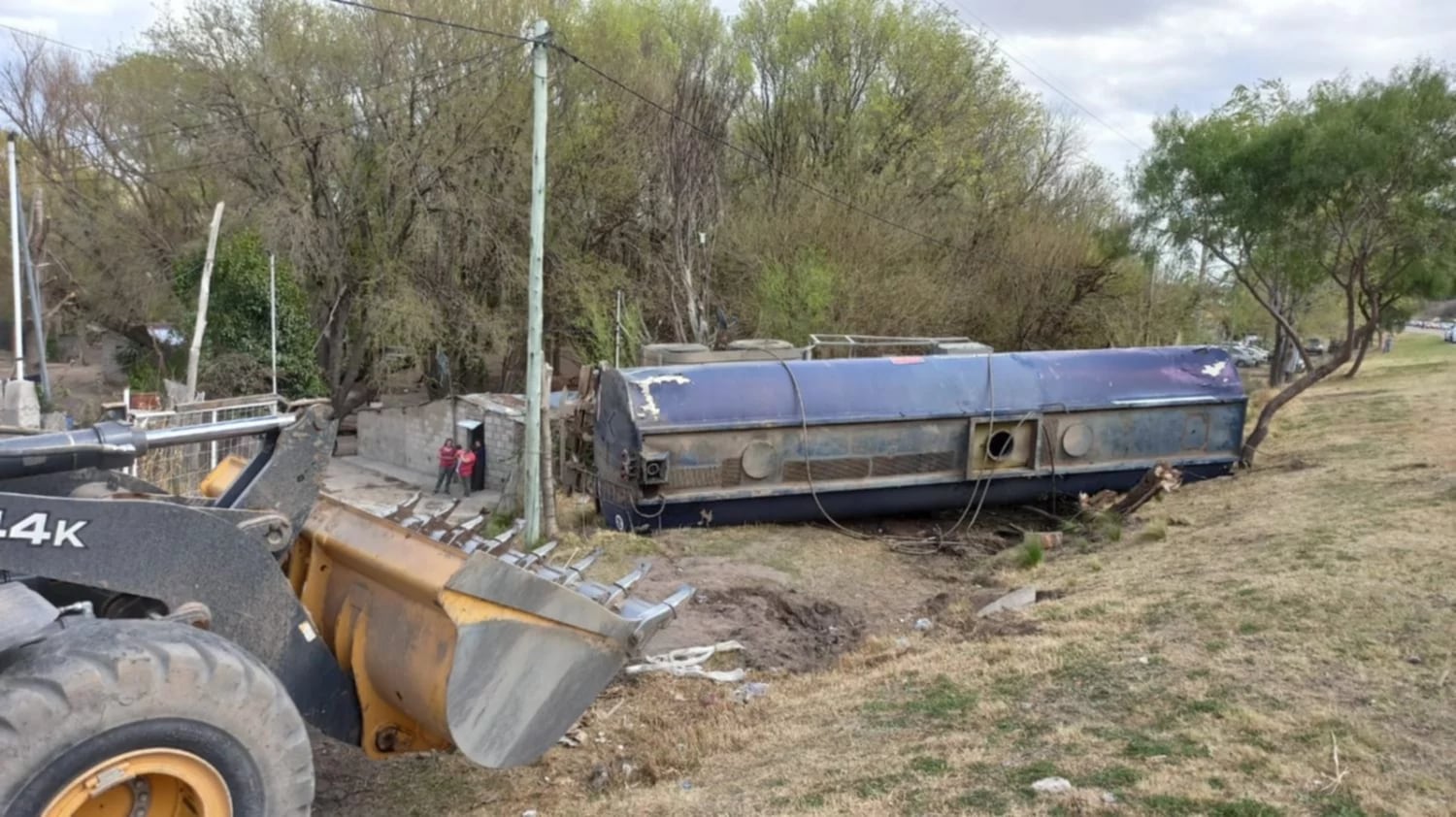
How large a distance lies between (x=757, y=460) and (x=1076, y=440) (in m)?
4.18

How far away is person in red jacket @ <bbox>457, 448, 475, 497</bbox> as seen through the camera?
20.3 metres

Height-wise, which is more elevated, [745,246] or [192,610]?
[745,246]

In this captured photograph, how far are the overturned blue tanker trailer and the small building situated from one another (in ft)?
22.4

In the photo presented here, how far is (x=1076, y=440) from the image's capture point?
13.0 meters

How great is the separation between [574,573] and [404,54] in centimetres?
2136

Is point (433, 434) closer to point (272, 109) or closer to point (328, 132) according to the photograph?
point (328, 132)

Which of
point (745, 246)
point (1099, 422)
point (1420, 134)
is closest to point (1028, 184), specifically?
point (745, 246)

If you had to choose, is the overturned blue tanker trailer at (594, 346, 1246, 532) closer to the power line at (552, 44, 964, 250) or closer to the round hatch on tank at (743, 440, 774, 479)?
the round hatch on tank at (743, 440, 774, 479)

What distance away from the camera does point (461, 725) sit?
4199mm

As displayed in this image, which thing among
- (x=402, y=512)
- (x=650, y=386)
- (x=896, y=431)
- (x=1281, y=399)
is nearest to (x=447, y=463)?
(x=650, y=386)

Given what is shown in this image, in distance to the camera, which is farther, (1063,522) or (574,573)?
(1063,522)

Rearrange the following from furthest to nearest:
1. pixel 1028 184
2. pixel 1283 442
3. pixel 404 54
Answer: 1. pixel 1028 184
2. pixel 404 54
3. pixel 1283 442

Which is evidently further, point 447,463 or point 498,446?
point 498,446

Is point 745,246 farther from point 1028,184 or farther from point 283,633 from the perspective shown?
point 283,633
